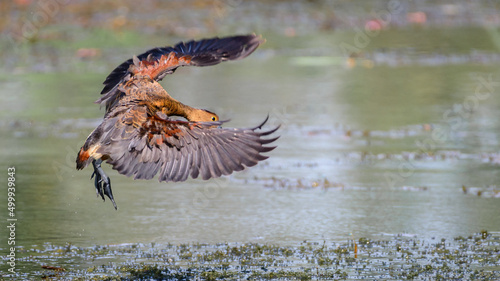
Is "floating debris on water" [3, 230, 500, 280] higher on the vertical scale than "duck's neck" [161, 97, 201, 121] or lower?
lower

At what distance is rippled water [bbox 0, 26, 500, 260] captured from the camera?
8.06m

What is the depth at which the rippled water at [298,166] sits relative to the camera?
8.06 meters

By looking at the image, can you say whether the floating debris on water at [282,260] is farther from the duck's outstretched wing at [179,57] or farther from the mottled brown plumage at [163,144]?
the duck's outstretched wing at [179,57]

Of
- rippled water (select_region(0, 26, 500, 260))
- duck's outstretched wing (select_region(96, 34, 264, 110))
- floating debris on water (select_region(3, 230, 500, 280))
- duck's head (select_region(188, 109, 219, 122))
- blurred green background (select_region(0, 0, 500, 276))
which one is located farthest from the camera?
blurred green background (select_region(0, 0, 500, 276))

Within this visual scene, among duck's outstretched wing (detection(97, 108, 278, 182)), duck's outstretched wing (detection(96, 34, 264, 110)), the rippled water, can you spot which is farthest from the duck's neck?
the rippled water

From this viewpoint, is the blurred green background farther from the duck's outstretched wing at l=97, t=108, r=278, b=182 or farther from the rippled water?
the duck's outstretched wing at l=97, t=108, r=278, b=182

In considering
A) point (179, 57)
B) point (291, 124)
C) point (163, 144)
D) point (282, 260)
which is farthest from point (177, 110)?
point (291, 124)

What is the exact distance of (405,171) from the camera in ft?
32.9

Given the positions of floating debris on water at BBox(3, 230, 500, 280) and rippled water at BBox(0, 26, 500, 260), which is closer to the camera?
floating debris on water at BBox(3, 230, 500, 280)

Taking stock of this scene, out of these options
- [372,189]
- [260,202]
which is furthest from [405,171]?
[260,202]

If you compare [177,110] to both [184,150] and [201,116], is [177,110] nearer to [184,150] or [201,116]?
[201,116]

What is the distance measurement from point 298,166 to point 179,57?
2.69 meters

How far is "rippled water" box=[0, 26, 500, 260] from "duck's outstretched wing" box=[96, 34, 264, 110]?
3.85 ft

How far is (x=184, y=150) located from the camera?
6.73 meters
